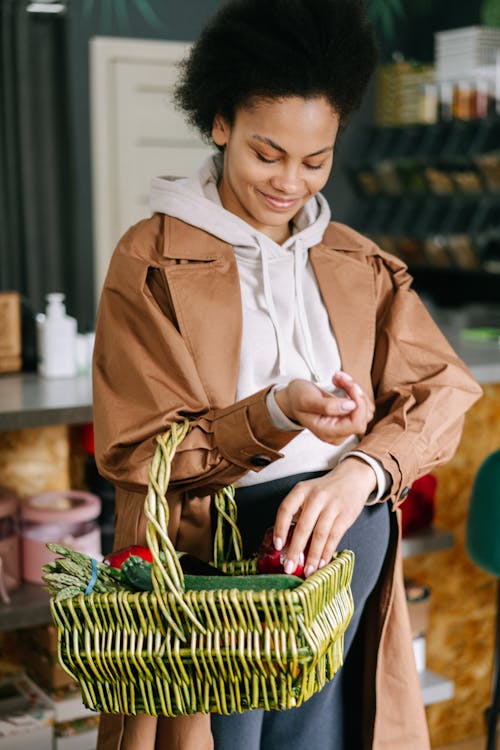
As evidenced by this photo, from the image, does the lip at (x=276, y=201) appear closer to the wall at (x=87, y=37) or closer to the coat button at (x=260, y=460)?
the coat button at (x=260, y=460)

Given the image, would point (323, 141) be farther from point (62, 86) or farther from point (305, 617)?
point (62, 86)

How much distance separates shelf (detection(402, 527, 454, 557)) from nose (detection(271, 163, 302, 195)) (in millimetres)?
1471

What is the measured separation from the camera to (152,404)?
129 cm

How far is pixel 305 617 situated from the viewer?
3.52ft

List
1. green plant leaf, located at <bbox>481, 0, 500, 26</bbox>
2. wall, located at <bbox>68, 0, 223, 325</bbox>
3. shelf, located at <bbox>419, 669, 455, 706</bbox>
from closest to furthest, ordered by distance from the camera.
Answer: shelf, located at <bbox>419, 669, 455, 706</bbox> < wall, located at <bbox>68, 0, 223, 325</bbox> < green plant leaf, located at <bbox>481, 0, 500, 26</bbox>

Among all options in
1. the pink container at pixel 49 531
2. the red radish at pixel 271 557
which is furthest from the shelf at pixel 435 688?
the red radish at pixel 271 557

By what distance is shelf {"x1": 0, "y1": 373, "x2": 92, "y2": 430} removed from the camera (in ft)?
7.11

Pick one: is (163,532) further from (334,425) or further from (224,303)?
(224,303)

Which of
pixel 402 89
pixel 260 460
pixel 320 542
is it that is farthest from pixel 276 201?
pixel 402 89

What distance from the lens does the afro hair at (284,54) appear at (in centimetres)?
130

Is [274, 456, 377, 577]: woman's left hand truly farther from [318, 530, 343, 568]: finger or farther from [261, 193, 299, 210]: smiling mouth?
[261, 193, 299, 210]: smiling mouth

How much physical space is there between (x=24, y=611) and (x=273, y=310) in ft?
3.75

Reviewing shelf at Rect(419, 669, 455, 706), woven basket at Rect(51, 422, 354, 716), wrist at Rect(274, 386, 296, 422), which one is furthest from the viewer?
shelf at Rect(419, 669, 455, 706)

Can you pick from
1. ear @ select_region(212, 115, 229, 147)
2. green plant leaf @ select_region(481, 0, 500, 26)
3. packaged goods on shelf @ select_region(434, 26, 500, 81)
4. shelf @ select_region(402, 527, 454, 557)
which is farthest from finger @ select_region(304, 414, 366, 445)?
green plant leaf @ select_region(481, 0, 500, 26)
